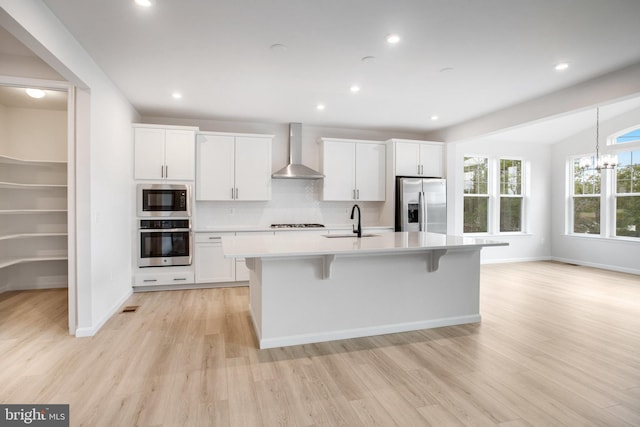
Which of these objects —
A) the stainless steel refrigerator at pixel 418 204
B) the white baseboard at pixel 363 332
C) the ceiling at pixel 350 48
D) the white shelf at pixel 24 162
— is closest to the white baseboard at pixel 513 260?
the stainless steel refrigerator at pixel 418 204

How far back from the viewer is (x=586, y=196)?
681 centimetres

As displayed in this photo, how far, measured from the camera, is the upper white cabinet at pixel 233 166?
16.6ft

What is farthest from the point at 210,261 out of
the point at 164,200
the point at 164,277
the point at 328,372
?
the point at 328,372

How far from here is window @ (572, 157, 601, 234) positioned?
21.9 ft

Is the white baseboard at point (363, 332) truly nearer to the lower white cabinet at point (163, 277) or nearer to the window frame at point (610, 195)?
the lower white cabinet at point (163, 277)

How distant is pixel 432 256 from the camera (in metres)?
3.32

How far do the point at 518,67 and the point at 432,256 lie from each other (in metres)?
2.08

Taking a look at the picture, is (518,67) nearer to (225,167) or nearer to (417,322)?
(417,322)

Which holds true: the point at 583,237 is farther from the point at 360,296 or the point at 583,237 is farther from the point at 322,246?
the point at 322,246

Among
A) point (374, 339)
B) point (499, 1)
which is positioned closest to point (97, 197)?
point (374, 339)

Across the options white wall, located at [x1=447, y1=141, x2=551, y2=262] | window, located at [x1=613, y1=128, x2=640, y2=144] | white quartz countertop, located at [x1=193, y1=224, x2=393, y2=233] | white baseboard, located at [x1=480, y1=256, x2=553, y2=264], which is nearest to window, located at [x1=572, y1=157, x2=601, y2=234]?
white wall, located at [x1=447, y1=141, x2=551, y2=262]

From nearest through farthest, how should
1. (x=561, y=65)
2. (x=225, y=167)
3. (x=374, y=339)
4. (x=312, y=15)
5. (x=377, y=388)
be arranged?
(x=377, y=388)
(x=312, y=15)
(x=374, y=339)
(x=561, y=65)
(x=225, y=167)

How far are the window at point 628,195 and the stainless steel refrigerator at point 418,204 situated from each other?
3.55 meters

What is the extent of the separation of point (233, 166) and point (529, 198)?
20.6 ft
